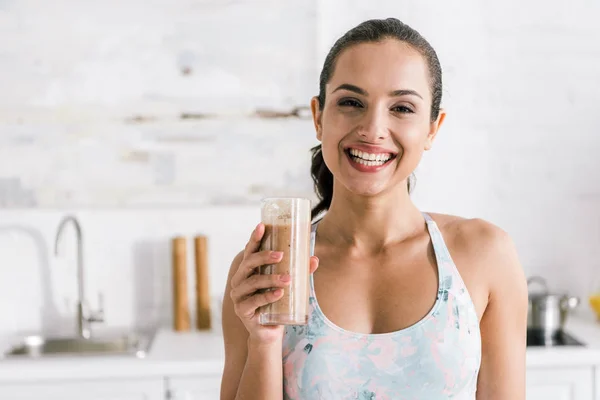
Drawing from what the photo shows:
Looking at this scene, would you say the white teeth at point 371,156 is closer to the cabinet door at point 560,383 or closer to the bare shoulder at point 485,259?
the bare shoulder at point 485,259

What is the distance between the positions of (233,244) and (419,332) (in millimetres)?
1610

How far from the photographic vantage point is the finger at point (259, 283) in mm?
975

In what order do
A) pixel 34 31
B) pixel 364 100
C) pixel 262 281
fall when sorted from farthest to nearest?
1. pixel 34 31
2. pixel 364 100
3. pixel 262 281

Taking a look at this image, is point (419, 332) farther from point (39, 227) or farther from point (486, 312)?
point (39, 227)

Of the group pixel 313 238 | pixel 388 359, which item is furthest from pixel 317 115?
pixel 388 359

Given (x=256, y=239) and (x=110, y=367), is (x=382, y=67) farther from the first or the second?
(x=110, y=367)

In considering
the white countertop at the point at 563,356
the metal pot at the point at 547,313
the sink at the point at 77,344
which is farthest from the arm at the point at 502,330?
the sink at the point at 77,344

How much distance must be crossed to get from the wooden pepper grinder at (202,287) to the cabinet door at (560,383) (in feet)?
3.84

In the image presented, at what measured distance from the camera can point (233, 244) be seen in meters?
2.68

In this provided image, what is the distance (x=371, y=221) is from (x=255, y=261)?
0.34m

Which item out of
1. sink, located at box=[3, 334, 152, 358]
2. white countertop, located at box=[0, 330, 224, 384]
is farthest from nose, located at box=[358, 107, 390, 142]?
sink, located at box=[3, 334, 152, 358]

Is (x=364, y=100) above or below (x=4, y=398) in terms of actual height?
above

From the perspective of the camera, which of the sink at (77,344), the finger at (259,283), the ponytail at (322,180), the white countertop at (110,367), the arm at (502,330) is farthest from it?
the sink at (77,344)

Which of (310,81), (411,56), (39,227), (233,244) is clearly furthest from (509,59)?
(39,227)
